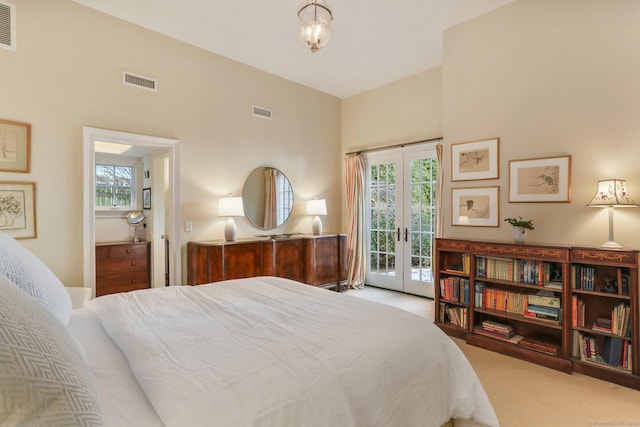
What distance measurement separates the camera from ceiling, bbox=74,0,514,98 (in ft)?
10.0

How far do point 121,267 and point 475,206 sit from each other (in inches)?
184

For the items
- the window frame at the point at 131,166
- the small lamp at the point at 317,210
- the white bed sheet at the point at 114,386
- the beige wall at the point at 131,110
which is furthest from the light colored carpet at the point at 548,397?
the window frame at the point at 131,166

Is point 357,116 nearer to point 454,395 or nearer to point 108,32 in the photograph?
point 108,32

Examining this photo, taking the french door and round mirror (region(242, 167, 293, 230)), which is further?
the french door

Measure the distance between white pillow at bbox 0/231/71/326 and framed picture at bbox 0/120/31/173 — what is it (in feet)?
6.44

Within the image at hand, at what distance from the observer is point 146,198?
517cm

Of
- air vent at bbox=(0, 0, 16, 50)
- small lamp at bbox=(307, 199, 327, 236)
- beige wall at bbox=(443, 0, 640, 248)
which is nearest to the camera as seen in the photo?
beige wall at bbox=(443, 0, 640, 248)

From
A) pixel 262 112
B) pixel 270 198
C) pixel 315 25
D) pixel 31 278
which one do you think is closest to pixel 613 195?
pixel 315 25

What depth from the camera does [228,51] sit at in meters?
3.97

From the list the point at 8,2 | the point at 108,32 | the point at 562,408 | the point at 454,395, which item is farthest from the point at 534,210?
the point at 8,2

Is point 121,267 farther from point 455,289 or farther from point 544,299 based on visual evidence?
point 544,299

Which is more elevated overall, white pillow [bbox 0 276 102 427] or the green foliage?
the green foliage

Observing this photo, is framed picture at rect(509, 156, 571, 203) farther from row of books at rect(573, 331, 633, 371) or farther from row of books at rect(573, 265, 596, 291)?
row of books at rect(573, 331, 633, 371)

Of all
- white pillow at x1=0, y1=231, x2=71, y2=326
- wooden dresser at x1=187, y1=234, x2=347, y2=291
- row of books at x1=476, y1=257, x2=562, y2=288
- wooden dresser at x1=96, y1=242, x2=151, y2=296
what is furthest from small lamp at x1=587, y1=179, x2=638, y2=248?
wooden dresser at x1=96, y1=242, x2=151, y2=296
